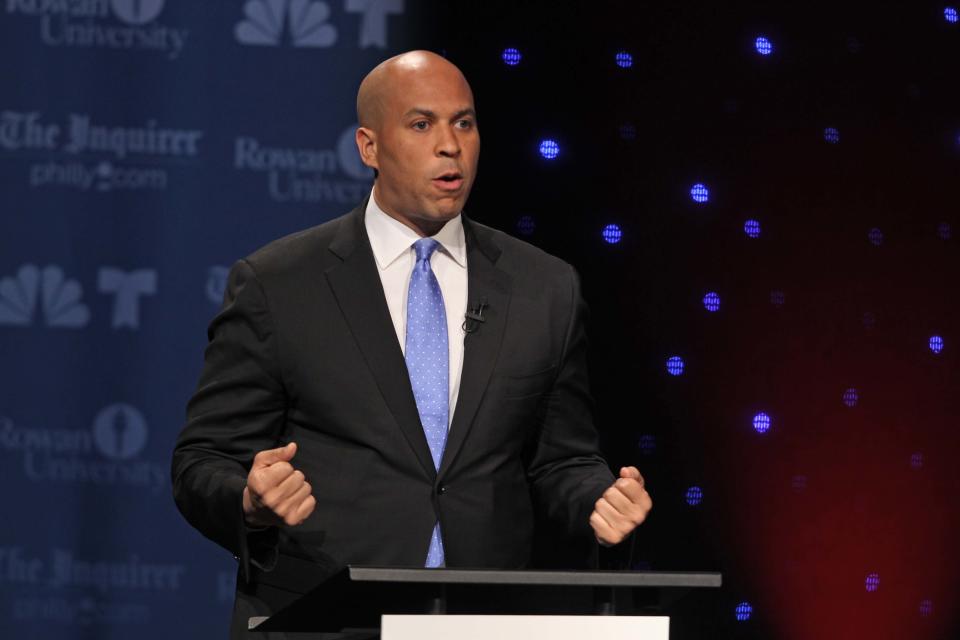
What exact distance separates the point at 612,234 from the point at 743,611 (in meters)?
1.03

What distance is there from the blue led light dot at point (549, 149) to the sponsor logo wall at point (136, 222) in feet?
1.81

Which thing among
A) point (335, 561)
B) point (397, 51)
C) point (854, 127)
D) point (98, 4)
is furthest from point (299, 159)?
point (335, 561)

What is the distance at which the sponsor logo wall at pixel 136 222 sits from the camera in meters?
3.87

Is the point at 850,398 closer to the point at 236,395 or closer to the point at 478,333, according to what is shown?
the point at 478,333

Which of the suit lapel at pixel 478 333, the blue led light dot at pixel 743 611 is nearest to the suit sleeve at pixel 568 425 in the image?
the suit lapel at pixel 478 333

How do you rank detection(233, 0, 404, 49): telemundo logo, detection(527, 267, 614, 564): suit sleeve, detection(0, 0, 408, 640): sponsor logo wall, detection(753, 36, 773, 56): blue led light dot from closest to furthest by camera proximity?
detection(527, 267, 614, 564): suit sleeve → detection(753, 36, 773, 56): blue led light dot → detection(0, 0, 408, 640): sponsor logo wall → detection(233, 0, 404, 49): telemundo logo

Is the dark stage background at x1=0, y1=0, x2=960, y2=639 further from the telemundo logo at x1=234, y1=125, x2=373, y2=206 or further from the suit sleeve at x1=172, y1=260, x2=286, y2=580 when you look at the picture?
the suit sleeve at x1=172, y1=260, x2=286, y2=580

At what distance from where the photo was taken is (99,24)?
3.94 meters

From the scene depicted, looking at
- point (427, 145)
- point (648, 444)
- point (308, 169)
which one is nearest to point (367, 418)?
point (427, 145)

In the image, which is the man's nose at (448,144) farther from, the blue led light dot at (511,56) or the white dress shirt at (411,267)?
the blue led light dot at (511,56)

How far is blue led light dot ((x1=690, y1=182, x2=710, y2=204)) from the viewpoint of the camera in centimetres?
370

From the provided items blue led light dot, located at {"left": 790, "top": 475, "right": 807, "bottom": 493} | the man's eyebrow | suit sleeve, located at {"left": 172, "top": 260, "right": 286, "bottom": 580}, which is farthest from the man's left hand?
blue led light dot, located at {"left": 790, "top": 475, "right": 807, "bottom": 493}

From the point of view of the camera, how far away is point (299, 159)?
395 centimetres

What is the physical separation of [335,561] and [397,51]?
6.30 ft
